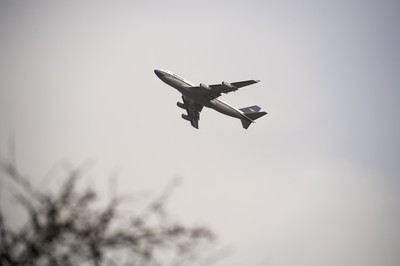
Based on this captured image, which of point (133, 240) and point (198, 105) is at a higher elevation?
point (198, 105)

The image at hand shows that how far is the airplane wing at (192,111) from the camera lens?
7862 centimetres

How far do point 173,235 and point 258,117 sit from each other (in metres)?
65.3

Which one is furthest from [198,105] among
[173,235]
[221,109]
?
[173,235]

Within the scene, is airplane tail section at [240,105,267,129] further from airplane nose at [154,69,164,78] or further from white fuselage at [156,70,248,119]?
airplane nose at [154,69,164,78]

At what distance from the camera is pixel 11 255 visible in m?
7.93

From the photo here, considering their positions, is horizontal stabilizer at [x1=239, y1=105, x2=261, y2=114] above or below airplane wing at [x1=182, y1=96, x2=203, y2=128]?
below

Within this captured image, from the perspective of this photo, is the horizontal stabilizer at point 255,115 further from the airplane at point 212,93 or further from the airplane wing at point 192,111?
the airplane wing at point 192,111

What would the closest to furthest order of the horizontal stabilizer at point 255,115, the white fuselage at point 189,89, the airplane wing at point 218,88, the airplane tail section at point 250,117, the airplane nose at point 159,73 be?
the airplane wing at point 218,88, the white fuselage at point 189,89, the airplane nose at point 159,73, the horizontal stabilizer at point 255,115, the airplane tail section at point 250,117

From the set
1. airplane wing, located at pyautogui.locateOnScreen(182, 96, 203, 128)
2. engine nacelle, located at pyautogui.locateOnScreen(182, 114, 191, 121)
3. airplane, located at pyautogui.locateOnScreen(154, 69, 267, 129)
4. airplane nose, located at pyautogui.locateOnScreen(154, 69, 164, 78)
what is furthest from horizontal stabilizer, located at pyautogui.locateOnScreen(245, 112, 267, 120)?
airplane nose, located at pyautogui.locateOnScreen(154, 69, 164, 78)

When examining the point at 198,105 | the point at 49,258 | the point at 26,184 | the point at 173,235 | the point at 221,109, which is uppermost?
the point at 198,105

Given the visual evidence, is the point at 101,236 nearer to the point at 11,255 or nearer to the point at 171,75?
the point at 11,255

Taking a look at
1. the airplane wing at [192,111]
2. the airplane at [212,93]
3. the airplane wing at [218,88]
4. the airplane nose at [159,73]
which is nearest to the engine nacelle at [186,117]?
the airplane wing at [192,111]

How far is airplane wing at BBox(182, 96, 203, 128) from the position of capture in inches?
3095

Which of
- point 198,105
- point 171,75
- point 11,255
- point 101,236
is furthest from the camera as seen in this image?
point 198,105
